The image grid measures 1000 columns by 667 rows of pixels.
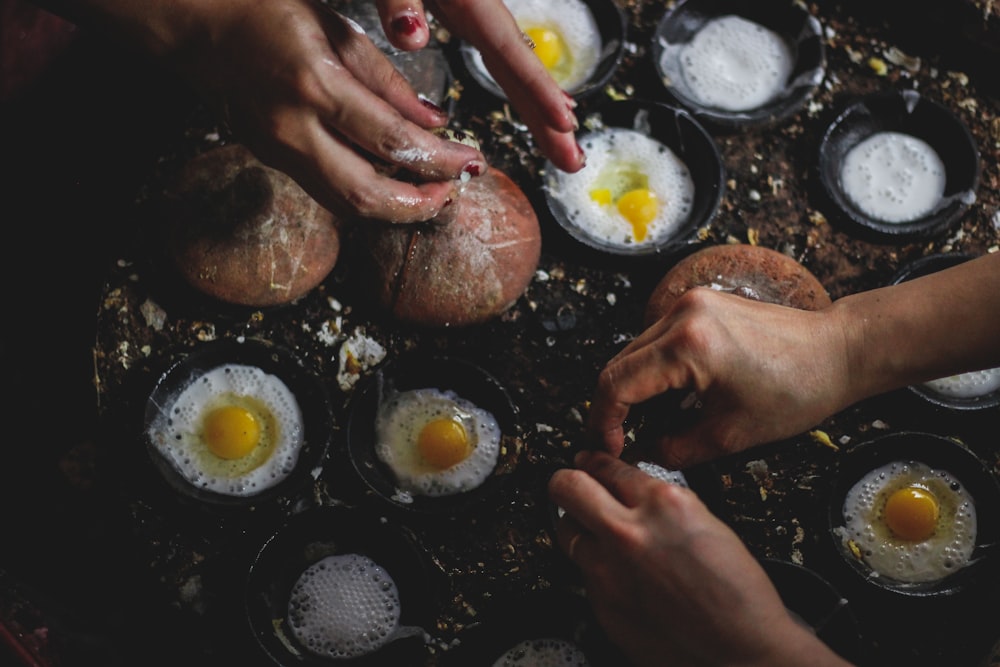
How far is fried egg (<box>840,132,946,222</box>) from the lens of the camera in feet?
11.8

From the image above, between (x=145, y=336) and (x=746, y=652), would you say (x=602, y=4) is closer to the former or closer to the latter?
(x=145, y=336)

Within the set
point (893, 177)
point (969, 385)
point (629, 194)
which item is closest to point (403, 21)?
point (629, 194)

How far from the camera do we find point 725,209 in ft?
11.8

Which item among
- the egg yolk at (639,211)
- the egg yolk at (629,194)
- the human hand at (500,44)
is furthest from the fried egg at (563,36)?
the human hand at (500,44)

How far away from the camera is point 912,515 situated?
2.99 m

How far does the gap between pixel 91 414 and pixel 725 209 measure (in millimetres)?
2824

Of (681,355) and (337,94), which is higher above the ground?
(337,94)

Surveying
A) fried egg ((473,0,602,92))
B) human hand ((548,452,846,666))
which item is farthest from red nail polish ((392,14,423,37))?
fried egg ((473,0,602,92))

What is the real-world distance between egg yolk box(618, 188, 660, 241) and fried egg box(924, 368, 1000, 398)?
1246 mm

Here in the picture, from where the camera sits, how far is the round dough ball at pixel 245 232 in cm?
316

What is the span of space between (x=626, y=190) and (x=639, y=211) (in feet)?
0.54

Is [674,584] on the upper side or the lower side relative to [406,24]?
lower

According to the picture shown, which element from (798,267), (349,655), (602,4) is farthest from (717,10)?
(349,655)

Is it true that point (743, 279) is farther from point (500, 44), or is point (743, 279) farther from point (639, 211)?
point (500, 44)
